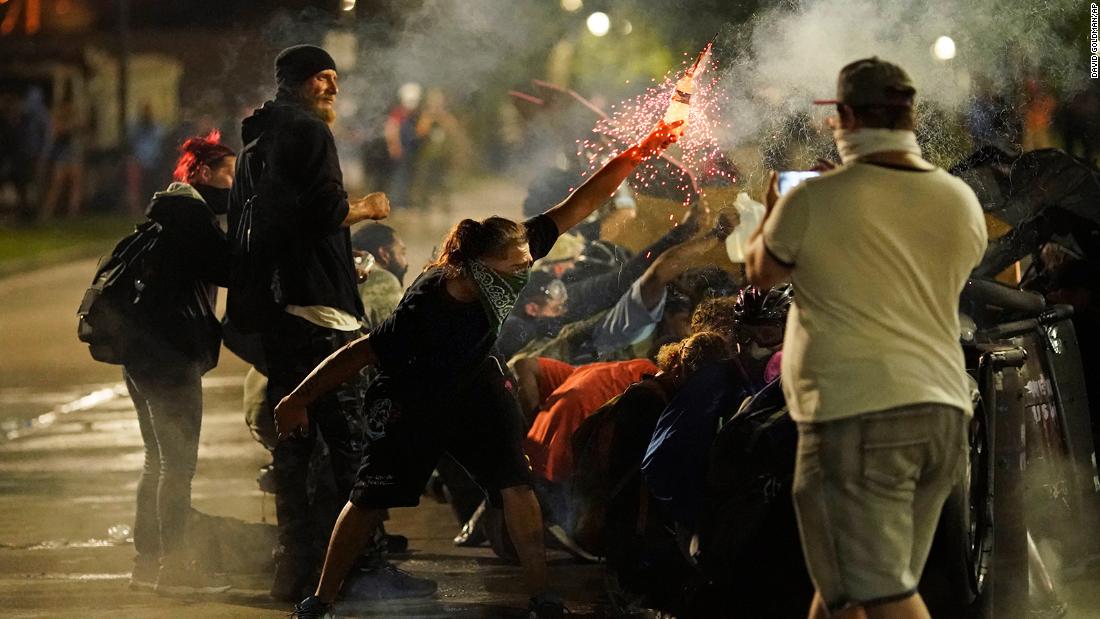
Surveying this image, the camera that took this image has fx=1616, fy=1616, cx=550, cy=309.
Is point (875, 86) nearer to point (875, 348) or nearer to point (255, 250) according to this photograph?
point (875, 348)

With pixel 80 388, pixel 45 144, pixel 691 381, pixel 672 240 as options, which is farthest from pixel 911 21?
pixel 45 144

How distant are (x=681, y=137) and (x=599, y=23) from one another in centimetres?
117

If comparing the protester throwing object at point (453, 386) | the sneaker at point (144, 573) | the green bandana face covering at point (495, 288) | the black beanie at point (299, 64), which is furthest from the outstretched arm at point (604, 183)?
the sneaker at point (144, 573)

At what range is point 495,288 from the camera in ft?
17.1

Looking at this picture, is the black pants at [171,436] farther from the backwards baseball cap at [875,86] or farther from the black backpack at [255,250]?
the backwards baseball cap at [875,86]

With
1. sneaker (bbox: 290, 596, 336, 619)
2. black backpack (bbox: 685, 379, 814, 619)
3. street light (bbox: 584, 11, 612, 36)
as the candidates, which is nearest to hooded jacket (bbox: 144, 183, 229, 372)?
sneaker (bbox: 290, 596, 336, 619)

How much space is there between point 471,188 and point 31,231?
15.9 meters

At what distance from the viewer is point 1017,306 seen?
5.60m

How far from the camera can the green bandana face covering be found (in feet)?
17.0

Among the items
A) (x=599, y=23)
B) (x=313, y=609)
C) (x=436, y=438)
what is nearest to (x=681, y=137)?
(x=599, y=23)

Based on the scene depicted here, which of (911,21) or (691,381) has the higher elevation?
(911,21)

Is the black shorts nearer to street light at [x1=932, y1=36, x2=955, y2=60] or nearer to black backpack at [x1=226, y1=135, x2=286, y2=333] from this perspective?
black backpack at [x1=226, y1=135, x2=286, y2=333]

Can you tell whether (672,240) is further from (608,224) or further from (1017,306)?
(1017,306)

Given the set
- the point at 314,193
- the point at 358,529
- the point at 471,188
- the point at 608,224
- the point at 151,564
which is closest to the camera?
the point at 358,529
